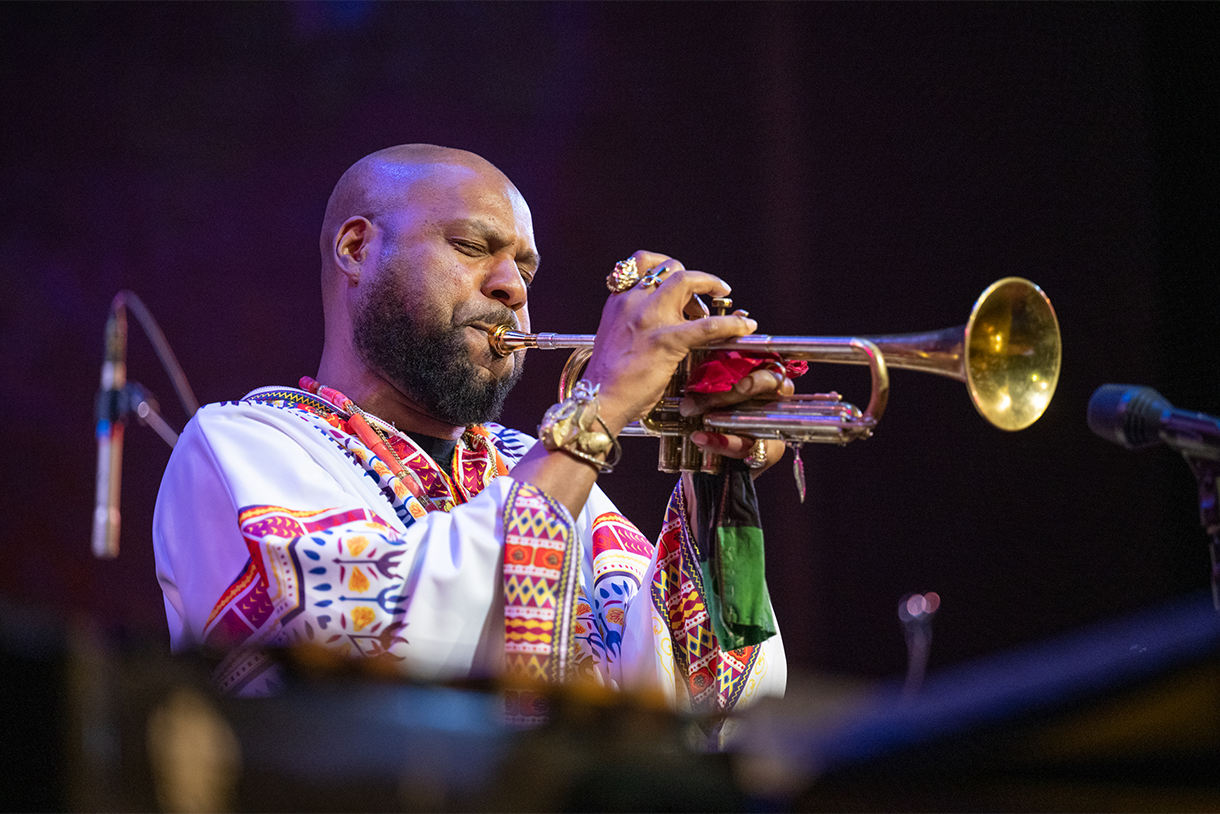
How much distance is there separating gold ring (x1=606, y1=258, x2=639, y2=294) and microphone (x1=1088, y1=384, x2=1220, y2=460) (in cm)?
100

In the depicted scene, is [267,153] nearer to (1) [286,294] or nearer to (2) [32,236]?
(1) [286,294]

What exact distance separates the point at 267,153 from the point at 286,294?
24.0 inches

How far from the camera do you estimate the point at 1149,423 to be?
193 centimetres

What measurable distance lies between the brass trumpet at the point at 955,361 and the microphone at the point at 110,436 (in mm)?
2192

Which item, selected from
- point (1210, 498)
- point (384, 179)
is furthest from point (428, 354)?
point (1210, 498)

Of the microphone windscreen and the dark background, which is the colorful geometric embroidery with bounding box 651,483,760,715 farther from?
the dark background

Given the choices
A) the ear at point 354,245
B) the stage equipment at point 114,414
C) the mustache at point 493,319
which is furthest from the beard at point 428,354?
the stage equipment at point 114,414

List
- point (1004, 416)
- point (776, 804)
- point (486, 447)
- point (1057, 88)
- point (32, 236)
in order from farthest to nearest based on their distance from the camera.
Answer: point (1057, 88) < point (32, 236) < point (486, 447) < point (1004, 416) < point (776, 804)

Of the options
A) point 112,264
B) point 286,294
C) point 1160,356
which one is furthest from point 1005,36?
point 112,264

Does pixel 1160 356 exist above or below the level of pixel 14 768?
above

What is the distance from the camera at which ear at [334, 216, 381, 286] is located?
10.1 feet

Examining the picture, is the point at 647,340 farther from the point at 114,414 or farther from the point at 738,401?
the point at 114,414

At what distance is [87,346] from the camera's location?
182 inches

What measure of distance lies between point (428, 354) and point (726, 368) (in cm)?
87
